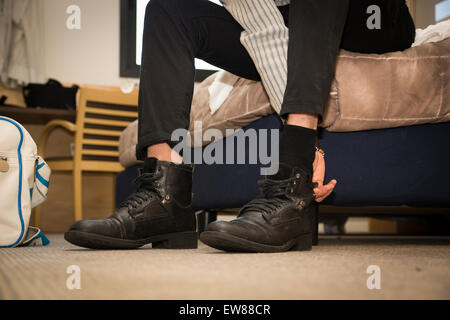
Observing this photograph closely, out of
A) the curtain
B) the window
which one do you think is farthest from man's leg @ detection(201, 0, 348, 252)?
the window

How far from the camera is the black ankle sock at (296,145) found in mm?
860

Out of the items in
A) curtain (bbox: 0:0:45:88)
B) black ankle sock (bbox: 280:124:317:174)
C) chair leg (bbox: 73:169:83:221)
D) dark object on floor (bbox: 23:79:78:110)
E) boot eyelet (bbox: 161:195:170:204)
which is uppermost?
curtain (bbox: 0:0:45:88)

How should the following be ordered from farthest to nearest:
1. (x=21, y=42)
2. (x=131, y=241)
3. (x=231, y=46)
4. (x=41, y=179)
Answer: (x=21, y=42), (x=41, y=179), (x=231, y=46), (x=131, y=241)

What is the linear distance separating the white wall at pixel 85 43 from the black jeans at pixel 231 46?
261 centimetres

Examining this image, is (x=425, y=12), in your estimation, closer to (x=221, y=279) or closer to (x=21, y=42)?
(x=21, y=42)

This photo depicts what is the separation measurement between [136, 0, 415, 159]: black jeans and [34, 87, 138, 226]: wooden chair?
140 centimetres

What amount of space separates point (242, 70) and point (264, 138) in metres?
0.18

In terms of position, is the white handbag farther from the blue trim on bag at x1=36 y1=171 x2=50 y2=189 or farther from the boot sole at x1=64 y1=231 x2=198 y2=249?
the boot sole at x1=64 y1=231 x2=198 y2=249

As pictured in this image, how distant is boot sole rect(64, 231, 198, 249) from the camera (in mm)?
867

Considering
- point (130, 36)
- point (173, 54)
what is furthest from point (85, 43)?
point (173, 54)

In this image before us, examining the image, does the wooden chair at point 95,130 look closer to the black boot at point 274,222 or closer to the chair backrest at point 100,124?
the chair backrest at point 100,124

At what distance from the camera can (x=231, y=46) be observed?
1097 mm

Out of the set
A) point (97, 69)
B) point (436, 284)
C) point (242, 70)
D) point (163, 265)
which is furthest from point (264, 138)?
point (97, 69)

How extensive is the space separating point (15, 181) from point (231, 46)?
591mm
